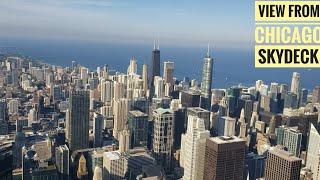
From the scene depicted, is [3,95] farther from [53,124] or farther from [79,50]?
[79,50]

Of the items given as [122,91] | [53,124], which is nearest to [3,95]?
[53,124]

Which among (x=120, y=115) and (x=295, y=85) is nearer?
(x=120, y=115)

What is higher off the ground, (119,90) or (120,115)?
(119,90)

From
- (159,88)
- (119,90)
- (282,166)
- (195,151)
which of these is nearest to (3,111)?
(119,90)

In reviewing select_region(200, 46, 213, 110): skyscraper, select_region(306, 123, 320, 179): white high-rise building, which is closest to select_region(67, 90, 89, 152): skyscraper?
select_region(200, 46, 213, 110): skyscraper

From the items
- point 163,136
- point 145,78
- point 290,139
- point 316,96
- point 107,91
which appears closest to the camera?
point 163,136

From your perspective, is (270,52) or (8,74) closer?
(270,52)

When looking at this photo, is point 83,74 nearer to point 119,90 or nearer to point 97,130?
point 119,90

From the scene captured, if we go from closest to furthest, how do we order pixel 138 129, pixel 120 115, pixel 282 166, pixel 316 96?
pixel 282 166 → pixel 138 129 → pixel 120 115 → pixel 316 96
